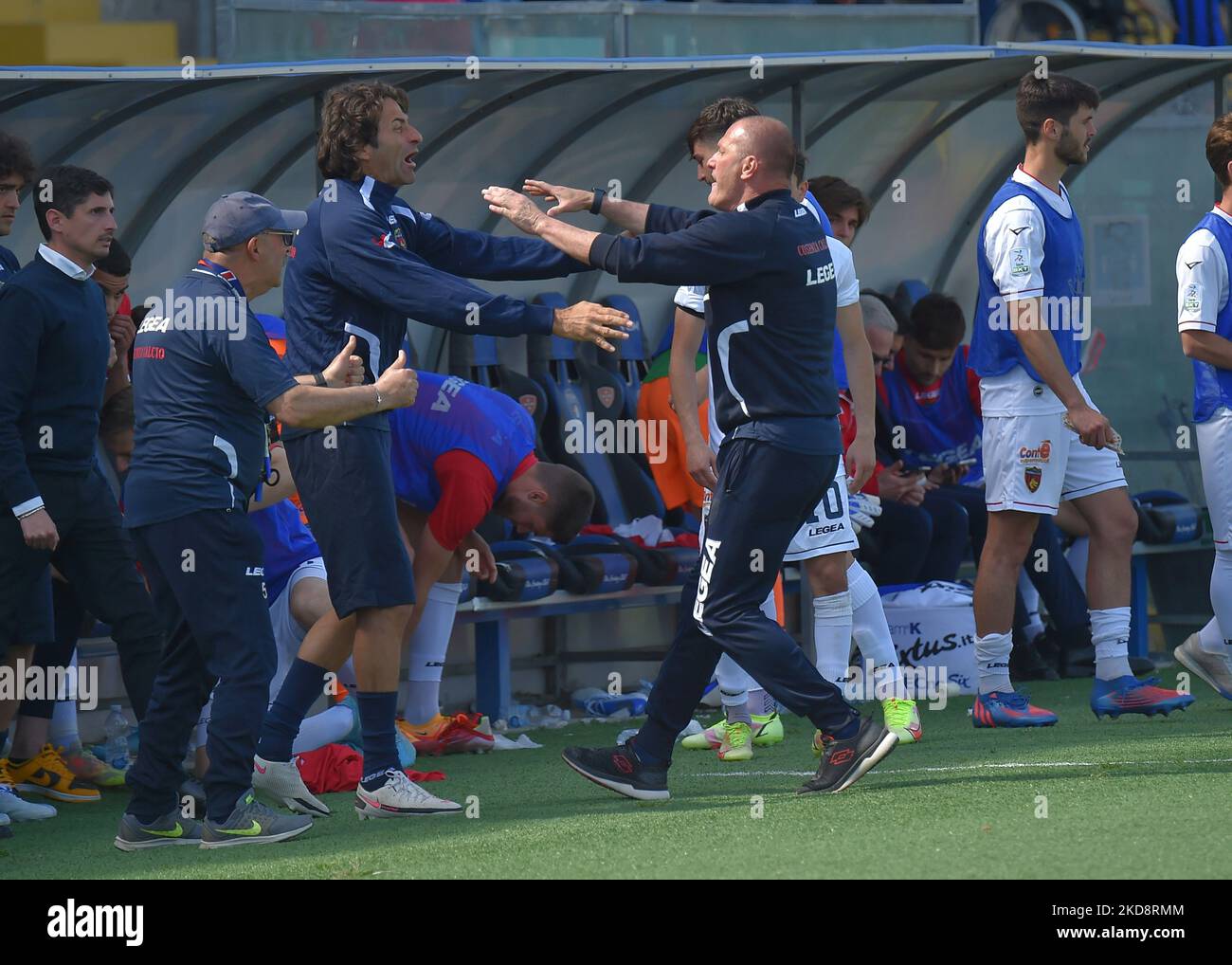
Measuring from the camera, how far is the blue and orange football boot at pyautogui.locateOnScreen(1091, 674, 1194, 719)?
651 centimetres

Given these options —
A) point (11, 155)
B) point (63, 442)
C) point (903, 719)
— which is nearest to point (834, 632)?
point (903, 719)

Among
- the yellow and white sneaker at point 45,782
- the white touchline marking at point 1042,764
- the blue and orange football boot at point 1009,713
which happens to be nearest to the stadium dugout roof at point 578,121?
the yellow and white sneaker at point 45,782

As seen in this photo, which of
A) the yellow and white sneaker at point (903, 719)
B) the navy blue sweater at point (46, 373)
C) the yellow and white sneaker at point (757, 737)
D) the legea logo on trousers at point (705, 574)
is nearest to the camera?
the legea logo on trousers at point (705, 574)

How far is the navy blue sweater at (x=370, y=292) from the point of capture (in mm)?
5102

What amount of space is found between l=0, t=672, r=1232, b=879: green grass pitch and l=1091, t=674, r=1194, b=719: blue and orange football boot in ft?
0.26

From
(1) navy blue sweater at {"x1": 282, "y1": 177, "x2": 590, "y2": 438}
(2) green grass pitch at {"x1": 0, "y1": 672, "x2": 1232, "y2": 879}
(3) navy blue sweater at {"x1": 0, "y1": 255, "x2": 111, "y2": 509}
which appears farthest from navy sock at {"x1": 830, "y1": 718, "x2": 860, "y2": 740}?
(3) navy blue sweater at {"x1": 0, "y1": 255, "x2": 111, "y2": 509}

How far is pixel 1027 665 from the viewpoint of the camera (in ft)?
28.7

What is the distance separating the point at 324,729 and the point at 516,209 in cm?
203

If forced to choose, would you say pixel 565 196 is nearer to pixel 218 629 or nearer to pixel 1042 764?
pixel 218 629

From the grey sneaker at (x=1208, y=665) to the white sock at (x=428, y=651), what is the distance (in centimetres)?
257

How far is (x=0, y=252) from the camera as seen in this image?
6.04 meters

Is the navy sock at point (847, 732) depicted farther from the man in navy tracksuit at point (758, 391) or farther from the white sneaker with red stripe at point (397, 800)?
the white sneaker with red stripe at point (397, 800)

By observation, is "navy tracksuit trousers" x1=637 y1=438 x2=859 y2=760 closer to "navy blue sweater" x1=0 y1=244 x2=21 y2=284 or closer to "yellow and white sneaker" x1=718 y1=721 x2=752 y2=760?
"yellow and white sneaker" x1=718 y1=721 x2=752 y2=760
